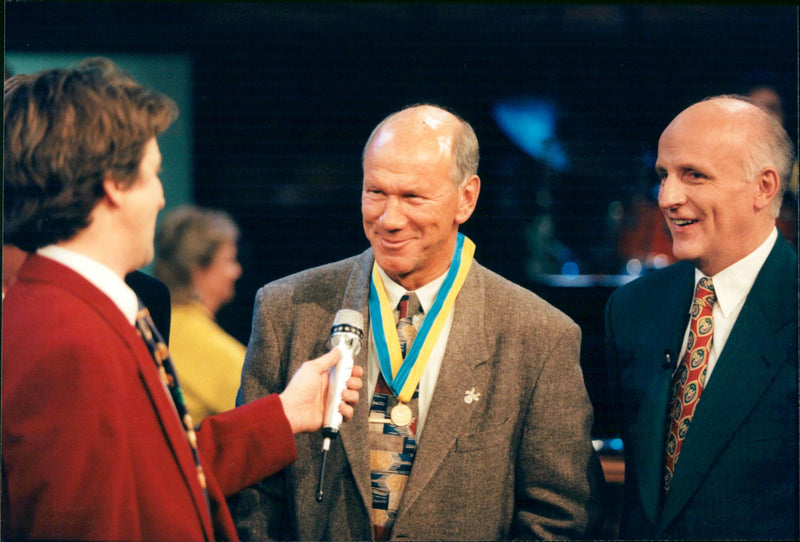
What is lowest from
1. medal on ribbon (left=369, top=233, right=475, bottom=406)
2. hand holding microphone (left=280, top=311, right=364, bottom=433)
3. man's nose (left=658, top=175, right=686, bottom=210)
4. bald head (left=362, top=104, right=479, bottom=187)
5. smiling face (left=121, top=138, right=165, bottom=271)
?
hand holding microphone (left=280, top=311, right=364, bottom=433)

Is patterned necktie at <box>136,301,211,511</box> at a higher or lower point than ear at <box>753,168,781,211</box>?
lower

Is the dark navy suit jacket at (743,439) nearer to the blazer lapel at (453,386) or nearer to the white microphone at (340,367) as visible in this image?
the blazer lapel at (453,386)

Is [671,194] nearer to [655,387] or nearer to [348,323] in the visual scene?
[655,387]

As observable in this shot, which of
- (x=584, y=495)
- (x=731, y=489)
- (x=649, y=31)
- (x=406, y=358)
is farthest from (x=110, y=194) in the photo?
(x=649, y=31)

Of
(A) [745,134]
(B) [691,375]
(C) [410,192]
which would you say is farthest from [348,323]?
(A) [745,134]

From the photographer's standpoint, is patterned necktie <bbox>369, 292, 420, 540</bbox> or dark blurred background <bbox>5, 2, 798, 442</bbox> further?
dark blurred background <bbox>5, 2, 798, 442</bbox>

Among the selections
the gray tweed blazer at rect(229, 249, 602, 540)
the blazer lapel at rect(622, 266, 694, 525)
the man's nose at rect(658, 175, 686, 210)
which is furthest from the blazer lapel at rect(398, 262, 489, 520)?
the man's nose at rect(658, 175, 686, 210)

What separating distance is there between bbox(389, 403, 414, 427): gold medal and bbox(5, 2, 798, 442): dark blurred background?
2.74ft

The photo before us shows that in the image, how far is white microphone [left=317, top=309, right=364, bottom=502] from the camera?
213 cm

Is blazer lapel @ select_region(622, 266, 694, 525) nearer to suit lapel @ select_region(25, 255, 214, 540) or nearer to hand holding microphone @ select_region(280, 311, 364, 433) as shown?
hand holding microphone @ select_region(280, 311, 364, 433)

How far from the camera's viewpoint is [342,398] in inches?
84.1

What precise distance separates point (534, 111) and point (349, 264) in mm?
1495

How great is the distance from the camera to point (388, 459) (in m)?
2.35

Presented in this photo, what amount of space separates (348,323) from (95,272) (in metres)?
0.71
